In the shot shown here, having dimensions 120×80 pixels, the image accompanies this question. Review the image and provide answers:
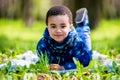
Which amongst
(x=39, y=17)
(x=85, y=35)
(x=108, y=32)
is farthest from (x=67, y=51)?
(x=39, y=17)

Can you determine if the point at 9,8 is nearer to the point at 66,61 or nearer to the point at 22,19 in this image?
the point at 22,19

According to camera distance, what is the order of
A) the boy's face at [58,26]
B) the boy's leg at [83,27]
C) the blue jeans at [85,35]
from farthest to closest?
1. the boy's leg at [83,27]
2. the blue jeans at [85,35]
3. the boy's face at [58,26]

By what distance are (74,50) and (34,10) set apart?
9.58 m

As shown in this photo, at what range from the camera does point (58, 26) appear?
4.54 m

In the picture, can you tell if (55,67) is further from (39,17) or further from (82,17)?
(39,17)

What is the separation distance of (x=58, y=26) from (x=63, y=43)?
9.6 inches

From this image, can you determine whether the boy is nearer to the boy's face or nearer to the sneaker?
the boy's face

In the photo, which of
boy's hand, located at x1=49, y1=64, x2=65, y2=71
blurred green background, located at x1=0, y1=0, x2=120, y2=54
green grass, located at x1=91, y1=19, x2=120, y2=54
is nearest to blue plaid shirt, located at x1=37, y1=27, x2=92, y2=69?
boy's hand, located at x1=49, y1=64, x2=65, y2=71

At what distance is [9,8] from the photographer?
12.9m

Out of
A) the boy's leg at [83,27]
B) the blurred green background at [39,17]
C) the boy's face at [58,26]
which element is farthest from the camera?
the blurred green background at [39,17]

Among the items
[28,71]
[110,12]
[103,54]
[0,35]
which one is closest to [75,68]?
[28,71]

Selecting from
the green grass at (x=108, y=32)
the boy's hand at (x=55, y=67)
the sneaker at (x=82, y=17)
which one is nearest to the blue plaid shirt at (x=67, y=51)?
the boy's hand at (x=55, y=67)

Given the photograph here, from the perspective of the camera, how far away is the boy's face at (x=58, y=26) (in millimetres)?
4539

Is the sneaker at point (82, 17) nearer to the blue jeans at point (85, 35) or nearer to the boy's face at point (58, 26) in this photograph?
the blue jeans at point (85, 35)
